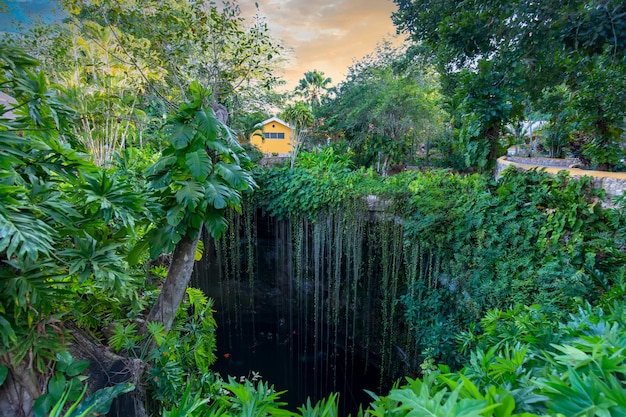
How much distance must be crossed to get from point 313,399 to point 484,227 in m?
3.97

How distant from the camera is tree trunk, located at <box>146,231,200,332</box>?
2072mm

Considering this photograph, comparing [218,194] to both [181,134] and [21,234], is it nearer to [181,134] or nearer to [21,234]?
[181,134]

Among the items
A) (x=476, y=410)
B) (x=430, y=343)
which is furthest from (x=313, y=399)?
(x=476, y=410)

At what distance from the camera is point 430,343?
3961 mm

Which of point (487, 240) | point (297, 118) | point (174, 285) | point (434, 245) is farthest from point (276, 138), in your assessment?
point (174, 285)

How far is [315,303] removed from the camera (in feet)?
18.9

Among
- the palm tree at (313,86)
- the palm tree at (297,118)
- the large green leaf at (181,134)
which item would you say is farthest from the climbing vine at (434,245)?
the palm tree at (313,86)

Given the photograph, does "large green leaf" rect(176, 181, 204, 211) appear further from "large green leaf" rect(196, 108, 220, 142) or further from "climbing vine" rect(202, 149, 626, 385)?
"climbing vine" rect(202, 149, 626, 385)

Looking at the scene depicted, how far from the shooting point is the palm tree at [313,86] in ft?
36.4

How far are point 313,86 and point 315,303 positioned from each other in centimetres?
866

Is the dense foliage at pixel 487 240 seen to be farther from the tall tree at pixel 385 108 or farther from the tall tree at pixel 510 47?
the tall tree at pixel 385 108

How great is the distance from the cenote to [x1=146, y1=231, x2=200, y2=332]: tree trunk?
3.13 m

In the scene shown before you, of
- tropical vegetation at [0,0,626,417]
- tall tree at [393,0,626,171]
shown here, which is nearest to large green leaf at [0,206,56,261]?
tropical vegetation at [0,0,626,417]

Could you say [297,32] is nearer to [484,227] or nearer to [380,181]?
[380,181]
